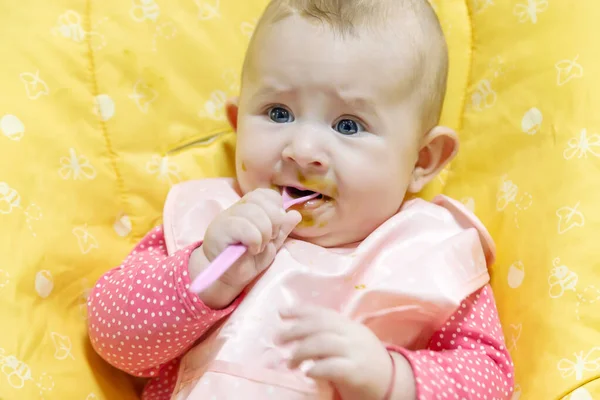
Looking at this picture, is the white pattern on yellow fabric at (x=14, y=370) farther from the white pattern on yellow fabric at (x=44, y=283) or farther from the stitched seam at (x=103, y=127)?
the stitched seam at (x=103, y=127)

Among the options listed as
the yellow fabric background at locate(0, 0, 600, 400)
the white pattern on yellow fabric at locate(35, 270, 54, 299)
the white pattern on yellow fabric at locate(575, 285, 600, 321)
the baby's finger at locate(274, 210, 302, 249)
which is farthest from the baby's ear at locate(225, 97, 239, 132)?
the white pattern on yellow fabric at locate(575, 285, 600, 321)

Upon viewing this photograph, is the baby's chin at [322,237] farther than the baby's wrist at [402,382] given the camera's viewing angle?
Yes

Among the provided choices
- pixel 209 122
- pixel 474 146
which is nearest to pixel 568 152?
pixel 474 146

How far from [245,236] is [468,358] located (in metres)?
0.38

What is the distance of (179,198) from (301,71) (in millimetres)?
328

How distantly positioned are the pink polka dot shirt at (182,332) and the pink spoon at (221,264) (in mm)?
73

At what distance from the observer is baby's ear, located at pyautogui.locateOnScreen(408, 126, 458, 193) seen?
1141 millimetres

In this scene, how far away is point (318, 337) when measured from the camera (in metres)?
0.87

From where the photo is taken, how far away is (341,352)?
862 mm

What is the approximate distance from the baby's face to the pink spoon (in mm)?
30

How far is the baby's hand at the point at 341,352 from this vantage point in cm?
86

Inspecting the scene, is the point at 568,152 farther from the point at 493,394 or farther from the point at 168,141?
the point at 168,141

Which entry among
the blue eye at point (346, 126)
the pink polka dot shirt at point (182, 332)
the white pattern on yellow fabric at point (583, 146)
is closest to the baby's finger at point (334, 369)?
the pink polka dot shirt at point (182, 332)

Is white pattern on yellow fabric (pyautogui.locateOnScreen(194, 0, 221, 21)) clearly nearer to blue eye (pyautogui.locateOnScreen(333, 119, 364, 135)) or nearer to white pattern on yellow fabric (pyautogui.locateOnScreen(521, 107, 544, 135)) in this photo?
blue eye (pyautogui.locateOnScreen(333, 119, 364, 135))
